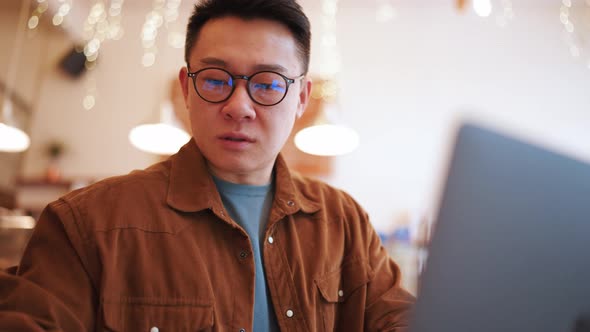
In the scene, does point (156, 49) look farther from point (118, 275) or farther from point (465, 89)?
point (118, 275)

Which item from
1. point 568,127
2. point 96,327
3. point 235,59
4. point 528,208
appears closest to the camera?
point 528,208

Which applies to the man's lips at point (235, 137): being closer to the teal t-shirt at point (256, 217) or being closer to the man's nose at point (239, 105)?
the man's nose at point (239, 105)

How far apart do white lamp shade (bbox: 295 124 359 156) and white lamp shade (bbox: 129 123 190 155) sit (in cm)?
85

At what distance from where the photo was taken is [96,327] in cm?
86

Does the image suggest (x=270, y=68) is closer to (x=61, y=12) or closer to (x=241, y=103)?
(x=241, y=103)

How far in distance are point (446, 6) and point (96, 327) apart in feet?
15.1

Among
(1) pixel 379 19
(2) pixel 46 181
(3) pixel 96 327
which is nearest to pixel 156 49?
(2) pixel 46 181

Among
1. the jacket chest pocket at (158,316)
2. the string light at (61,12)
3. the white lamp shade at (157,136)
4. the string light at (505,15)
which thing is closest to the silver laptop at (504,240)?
the jacket chest pocket at (158,316)

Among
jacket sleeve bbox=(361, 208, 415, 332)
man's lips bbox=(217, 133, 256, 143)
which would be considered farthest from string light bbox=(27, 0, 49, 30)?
jacket sleeve bbox=(361, 208, 415, 332)

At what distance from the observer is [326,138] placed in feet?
10.4

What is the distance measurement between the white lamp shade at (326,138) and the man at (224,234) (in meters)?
1.88

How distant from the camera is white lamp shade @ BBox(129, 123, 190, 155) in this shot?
10.3 ft

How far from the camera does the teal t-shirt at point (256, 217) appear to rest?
1007 millimetres

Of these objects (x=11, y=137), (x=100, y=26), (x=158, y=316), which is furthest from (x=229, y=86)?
(x=100, y=26)
